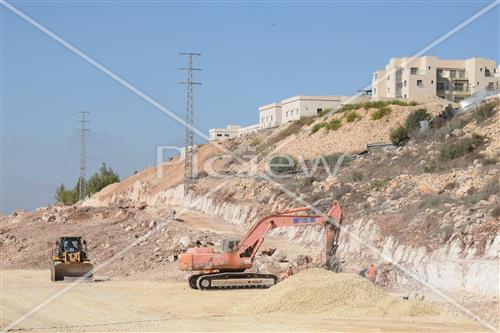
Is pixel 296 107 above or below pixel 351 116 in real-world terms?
above

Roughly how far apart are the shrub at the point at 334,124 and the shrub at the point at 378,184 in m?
30.1

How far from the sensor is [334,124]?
71.4 m

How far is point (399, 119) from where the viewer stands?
217 feet

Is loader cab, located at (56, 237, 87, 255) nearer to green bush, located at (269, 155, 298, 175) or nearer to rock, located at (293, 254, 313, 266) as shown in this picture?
rock, located at (293, 254, 313, 266)

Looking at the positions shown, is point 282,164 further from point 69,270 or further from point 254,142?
point 69,270

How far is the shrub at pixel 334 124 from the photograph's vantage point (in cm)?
7038

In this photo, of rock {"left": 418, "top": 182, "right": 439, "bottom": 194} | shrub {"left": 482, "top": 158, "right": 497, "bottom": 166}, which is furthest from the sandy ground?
shrub {"left": 482, "top": 158, "right": 497, "bottom": 166}

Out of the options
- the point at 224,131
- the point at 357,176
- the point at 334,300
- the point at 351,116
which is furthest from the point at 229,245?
the point at 224,131

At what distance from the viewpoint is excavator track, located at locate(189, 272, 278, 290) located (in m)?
29.8

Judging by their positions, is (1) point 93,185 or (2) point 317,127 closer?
(2) point 317,127

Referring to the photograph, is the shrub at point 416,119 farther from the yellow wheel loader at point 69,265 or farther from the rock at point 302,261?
the yellow wheel loader at point 69,265

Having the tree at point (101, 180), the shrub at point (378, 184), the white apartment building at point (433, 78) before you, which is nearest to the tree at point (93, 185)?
the tree at point (101, 180)

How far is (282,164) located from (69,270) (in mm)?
30113

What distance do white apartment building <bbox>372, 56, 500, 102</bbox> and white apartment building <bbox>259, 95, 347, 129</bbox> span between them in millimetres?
6054
